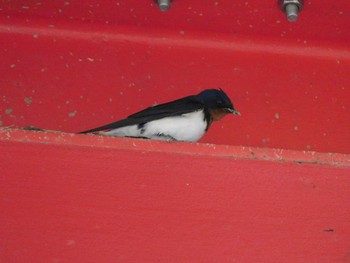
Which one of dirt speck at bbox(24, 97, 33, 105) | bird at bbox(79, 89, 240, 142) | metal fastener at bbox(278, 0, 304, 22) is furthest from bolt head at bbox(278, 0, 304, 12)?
dirt speck at bbox(24, 97, 33, 105)

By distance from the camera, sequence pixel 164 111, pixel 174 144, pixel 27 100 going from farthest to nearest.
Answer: pixel 27 100 < pixel 164 111 < pixel 174 144

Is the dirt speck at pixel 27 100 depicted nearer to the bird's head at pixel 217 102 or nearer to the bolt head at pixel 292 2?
the bird's head at pixel 217 102

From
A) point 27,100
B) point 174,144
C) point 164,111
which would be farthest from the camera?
point 27,100

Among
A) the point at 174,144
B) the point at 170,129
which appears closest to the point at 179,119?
the point at 170,129

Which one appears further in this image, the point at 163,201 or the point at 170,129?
the point at 170,129

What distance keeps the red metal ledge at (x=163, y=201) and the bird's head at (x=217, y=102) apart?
584mm

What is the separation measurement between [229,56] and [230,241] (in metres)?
0.86

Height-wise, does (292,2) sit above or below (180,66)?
above

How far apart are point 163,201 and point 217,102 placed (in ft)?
2.05

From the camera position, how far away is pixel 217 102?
6.38 feet

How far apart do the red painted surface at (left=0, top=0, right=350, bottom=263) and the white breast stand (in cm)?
14

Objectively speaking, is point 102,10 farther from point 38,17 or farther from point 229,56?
Result: point 229,56

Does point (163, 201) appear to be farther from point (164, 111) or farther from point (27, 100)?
point (27, 100)

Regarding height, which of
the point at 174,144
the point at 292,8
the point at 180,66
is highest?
the point at 292,8
